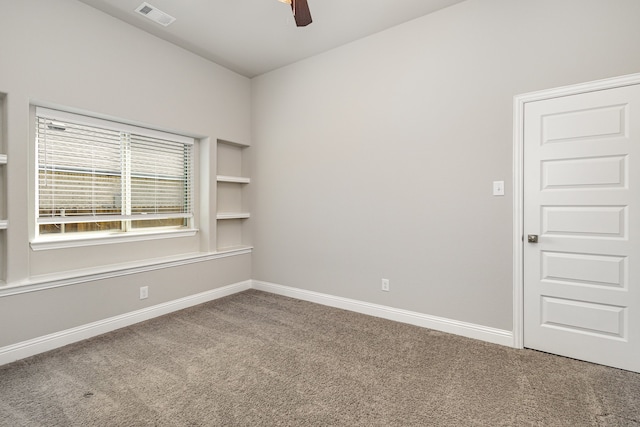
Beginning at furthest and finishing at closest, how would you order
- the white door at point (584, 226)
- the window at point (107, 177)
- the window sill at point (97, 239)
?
the window at point (107, 177) → the window sill at point (97, 239) → the white door at point (584, 226)

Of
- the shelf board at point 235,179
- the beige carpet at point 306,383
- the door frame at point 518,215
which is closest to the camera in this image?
the beige carpet at point 306,383

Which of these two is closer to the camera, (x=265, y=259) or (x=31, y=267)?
(x=31, y=267)

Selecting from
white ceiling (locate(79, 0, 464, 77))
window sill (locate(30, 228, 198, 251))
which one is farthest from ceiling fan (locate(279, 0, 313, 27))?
window sill (locate(30, 228, 198, 251))

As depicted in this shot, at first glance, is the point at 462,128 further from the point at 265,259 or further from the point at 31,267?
the point at 31,267

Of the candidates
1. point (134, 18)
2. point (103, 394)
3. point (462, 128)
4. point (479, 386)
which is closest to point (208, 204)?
point (134, 18)

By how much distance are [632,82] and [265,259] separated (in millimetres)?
3919

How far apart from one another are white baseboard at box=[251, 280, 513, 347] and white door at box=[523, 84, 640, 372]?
0.24 metres

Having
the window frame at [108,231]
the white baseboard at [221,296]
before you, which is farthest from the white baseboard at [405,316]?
the window frame at [108,231]

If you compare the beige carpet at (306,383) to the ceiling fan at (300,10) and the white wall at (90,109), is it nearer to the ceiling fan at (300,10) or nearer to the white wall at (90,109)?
the white wall at (90,109)

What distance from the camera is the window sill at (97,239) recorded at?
2594 millimetres

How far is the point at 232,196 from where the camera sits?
14.3 ft

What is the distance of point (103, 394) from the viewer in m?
1.93

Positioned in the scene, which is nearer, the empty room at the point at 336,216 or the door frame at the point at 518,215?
the empty room at the point at 336,216

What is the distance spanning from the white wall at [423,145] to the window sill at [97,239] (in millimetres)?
1319
